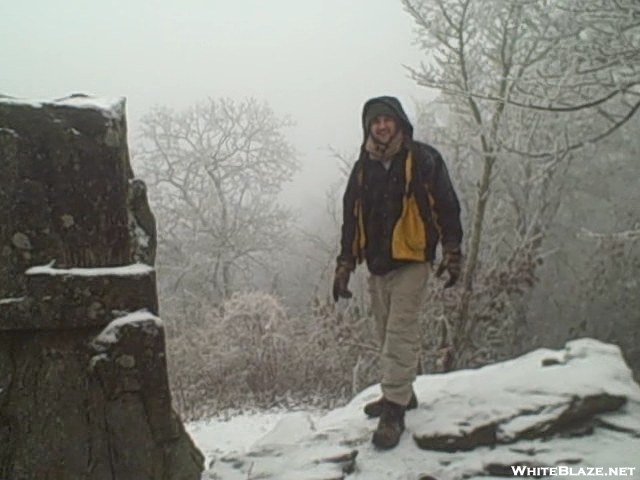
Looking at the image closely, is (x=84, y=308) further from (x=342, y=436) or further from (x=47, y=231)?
(x=342, y=436)

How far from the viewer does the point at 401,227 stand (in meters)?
3.34

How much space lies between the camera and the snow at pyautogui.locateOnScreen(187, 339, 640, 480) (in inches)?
120

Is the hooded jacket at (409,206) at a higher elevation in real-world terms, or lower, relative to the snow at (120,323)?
higher

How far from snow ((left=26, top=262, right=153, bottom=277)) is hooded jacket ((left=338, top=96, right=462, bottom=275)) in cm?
126

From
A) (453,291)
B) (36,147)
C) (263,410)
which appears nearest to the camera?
(36,147)

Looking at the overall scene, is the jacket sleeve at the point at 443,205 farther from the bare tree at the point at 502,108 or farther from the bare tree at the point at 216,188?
the bare tree at the point at 216,188

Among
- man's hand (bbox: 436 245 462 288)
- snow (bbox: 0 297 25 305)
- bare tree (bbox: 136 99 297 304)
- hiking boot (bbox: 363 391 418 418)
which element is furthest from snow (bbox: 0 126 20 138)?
bare tree (bbox: 136 99 297 304)

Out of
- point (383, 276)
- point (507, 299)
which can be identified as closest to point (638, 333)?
point (507, 299)

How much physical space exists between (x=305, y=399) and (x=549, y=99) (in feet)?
24.4

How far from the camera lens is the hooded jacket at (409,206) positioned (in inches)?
130

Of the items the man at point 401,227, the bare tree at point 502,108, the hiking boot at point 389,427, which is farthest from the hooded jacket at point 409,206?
the bare tree at point 502,108

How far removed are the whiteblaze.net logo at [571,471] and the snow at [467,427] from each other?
0.04 metres

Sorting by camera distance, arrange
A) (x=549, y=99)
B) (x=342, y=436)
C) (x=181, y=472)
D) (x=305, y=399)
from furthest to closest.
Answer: (x=305, y=399) < (x=549, y=99) < (x=342, y=436) < (x=181, y=472)

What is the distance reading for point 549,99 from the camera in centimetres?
539
